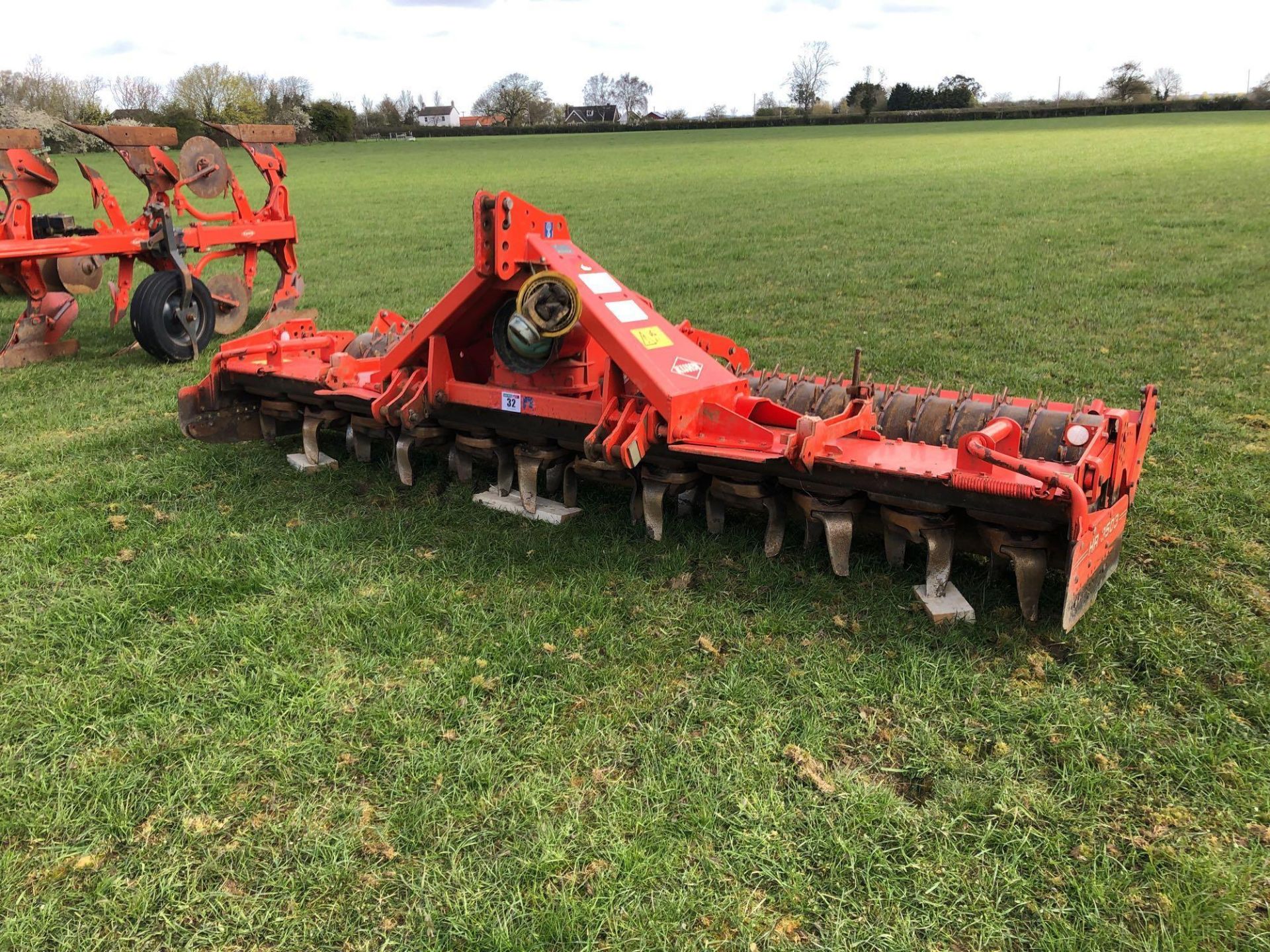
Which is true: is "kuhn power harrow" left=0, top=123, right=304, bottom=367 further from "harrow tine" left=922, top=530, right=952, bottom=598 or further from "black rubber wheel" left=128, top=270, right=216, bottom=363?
"harrow tine" left=922, top=530, right=952, bottom=598

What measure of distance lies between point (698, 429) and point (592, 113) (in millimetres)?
106140

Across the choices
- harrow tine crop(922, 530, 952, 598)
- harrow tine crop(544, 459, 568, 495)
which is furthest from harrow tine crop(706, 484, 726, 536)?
harrow tine crop(922, 530, 952, 598)

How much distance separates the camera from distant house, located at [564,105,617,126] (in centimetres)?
9944

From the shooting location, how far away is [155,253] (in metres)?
8.28

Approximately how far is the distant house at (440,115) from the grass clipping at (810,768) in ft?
392

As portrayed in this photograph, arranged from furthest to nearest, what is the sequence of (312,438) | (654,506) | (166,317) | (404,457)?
(166,317), (312,438), (404,457), (654,506)

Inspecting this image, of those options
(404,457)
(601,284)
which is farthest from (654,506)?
(404,457)

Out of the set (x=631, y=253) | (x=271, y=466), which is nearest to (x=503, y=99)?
(x=631, y=253)

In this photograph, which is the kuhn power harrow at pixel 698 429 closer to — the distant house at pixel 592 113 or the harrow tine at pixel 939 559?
the harrow tine at pixel 939 559

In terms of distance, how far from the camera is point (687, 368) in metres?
4.03

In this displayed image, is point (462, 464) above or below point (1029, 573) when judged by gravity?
below

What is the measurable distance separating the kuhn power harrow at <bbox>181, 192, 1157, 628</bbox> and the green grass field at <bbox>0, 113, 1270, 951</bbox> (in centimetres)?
23

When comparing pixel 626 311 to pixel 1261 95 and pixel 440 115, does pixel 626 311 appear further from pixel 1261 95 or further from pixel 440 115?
pixel 440 115

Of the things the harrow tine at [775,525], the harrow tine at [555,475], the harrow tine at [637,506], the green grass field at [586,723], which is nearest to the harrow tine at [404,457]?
the green grass field at [586,723]
